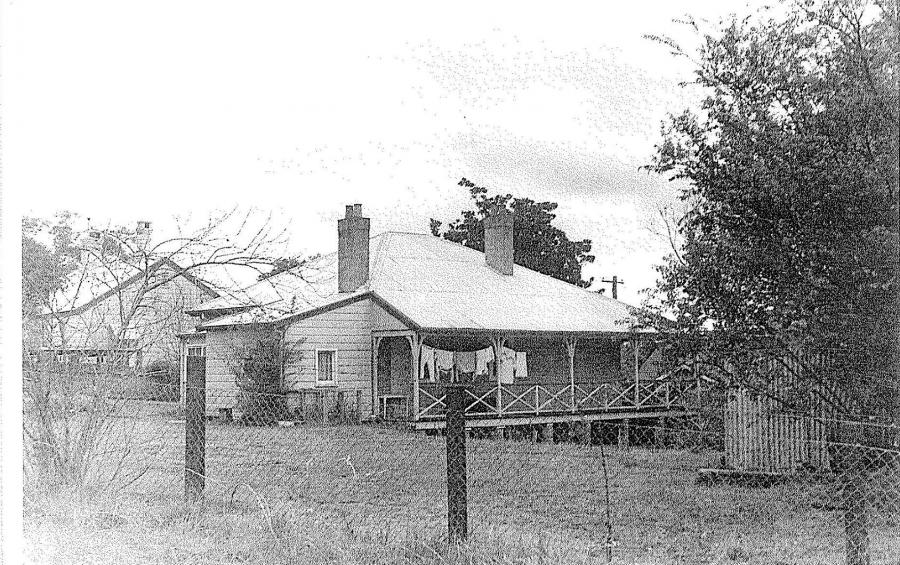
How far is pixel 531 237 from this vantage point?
21.9 m

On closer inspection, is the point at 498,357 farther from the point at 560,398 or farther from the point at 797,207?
the point at 797,207

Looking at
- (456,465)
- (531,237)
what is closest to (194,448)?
(456,465)

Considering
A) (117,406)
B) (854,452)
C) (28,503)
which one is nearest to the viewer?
(854,452)

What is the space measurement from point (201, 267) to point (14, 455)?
2980 millimetres

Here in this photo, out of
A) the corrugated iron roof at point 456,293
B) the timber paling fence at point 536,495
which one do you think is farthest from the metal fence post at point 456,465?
the corrugated iron roof at point 456,293

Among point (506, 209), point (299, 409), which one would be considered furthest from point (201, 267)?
point (506, 209)

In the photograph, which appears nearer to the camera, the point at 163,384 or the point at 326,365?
the point at 163,384

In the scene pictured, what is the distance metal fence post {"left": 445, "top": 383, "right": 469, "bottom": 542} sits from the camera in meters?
5.82

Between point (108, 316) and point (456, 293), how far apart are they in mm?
12277

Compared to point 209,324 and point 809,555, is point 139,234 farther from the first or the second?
point 209,324

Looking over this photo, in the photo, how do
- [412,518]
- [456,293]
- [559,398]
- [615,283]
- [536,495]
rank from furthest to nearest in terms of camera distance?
[615,283]
[559,398]
[456,293]
[536,495]
[412,518]

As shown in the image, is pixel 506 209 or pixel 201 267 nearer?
pixel 201 267

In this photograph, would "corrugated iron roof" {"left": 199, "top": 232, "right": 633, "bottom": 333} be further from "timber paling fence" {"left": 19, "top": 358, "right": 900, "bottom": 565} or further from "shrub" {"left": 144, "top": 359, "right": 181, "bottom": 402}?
"shrub" {"left": 144, "top": 359, "right": 181, "bottom": 402}

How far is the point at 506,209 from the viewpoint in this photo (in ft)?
70.6
